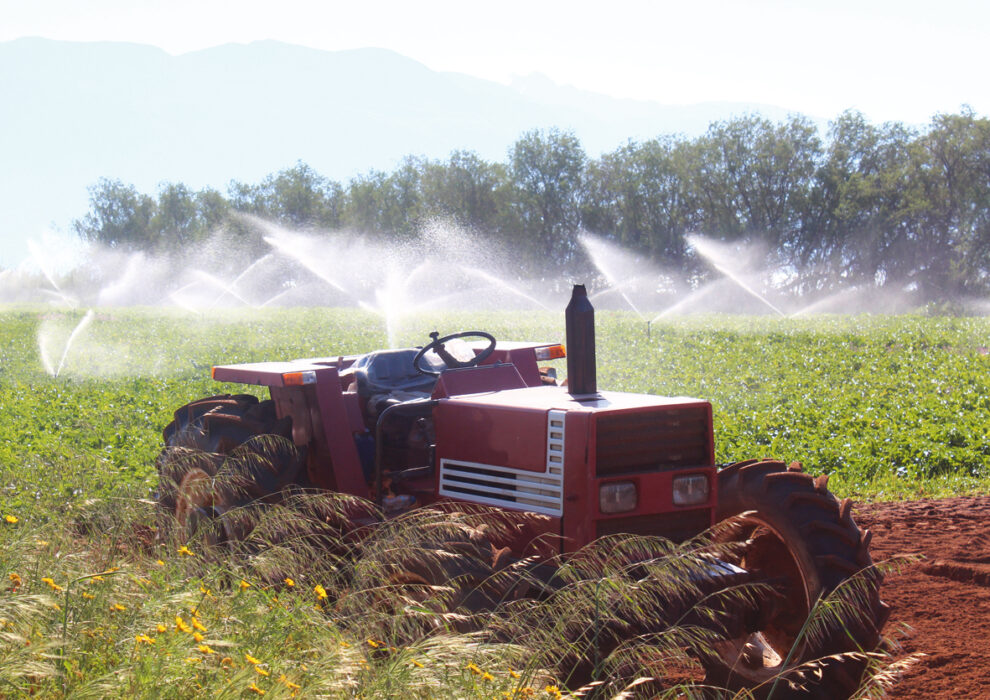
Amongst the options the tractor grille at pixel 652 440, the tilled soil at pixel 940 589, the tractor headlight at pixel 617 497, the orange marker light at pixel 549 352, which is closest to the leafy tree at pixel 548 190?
the tilled soil at pixel 940 589

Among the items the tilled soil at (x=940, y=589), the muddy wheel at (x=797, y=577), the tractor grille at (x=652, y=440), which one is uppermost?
the tractor grille at (x=652, y=440)

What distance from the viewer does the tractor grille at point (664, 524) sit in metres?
4.44

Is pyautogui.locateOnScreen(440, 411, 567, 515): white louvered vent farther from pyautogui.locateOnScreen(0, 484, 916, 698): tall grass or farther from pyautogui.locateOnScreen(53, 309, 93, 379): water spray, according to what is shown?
pyautogui.locateOnScreen(53, 309, 93, 379): water spray

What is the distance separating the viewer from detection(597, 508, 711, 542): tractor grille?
4.44m

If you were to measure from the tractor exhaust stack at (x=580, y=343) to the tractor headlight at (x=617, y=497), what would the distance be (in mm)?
521

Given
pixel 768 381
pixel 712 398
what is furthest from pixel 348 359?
pixel 768 381

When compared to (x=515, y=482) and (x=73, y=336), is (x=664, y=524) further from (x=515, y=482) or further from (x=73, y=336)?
(x=73, y=336)

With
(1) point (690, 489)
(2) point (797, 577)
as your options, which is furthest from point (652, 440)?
(2) point (797, 577)

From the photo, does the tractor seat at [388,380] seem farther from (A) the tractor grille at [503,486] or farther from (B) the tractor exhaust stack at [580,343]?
(B) the tractor exhaust stack at [580,343]

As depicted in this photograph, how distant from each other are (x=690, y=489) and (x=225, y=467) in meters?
2.75

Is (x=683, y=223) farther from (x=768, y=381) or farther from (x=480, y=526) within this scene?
(x=480, y=526)

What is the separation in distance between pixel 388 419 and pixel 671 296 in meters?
51.4

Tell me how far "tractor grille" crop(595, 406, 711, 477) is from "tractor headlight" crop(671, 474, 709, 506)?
0.24 feet

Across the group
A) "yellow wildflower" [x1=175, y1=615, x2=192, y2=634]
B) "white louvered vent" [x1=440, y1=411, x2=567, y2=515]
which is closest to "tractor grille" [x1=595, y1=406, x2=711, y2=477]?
"white louvered vent" [x1=440, y1=411, x2=567, y2=515]
